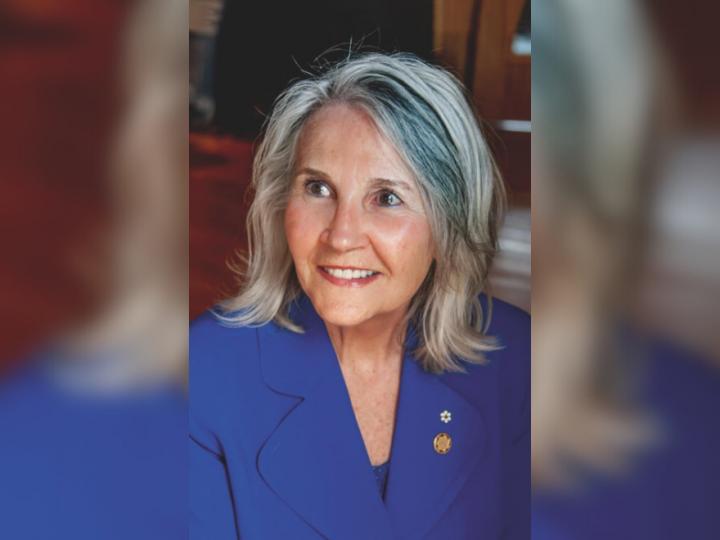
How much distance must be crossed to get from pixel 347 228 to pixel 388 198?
0.40ft

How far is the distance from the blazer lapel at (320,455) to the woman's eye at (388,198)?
398 millimetres

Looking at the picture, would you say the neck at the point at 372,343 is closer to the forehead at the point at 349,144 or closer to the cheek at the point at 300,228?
the cheek at the point at 300,228

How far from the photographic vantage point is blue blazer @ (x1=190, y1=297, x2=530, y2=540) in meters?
2.29

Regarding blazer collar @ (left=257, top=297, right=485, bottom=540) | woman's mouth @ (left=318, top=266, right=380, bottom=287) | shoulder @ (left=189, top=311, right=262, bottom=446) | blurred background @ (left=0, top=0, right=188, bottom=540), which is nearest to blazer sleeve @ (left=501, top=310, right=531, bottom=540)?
blazer collar @ (left=257, top=297, right=485, bottom=540)

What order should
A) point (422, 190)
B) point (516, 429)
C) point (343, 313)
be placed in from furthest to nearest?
point (516, 429), point (343, 313), point (422, 190)

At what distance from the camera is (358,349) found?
232 centimetres

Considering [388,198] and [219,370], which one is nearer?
[388,198]

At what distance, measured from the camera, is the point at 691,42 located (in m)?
2.53

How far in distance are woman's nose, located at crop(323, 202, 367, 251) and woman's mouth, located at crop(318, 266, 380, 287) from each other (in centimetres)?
6

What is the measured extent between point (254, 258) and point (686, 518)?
1412 mm

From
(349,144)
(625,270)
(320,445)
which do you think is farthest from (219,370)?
(625,270)

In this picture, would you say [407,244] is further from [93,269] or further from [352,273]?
[93,269]

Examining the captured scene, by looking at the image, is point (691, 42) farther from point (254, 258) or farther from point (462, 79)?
point (254, 258)

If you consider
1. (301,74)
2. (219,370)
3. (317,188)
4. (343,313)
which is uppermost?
(301,74)
